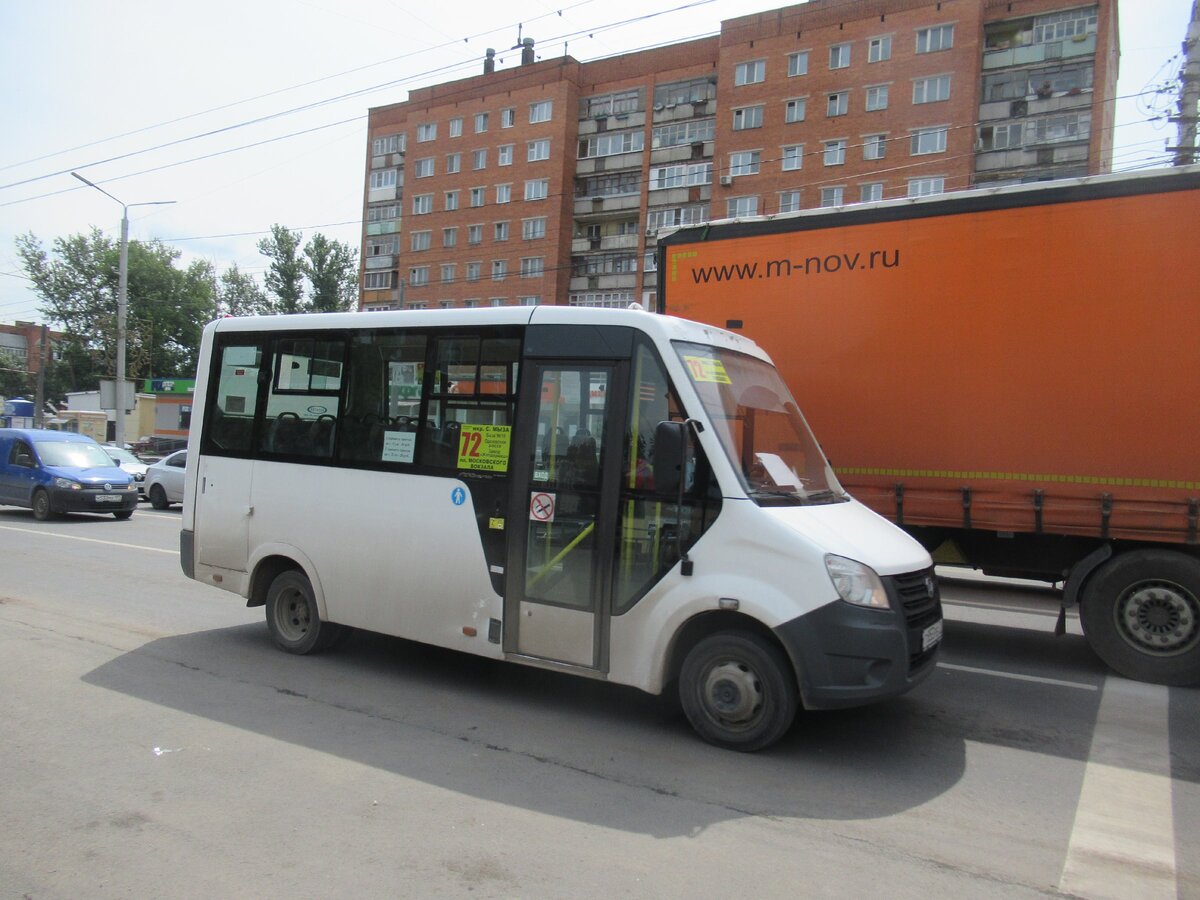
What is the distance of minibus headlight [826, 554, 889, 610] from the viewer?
4.68 metres

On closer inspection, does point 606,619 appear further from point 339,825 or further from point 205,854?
point 205,854

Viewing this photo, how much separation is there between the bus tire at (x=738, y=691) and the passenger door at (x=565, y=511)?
61cm

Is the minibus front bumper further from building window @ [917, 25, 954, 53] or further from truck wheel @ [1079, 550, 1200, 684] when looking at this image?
building window @ [917, 25, 954, 53]

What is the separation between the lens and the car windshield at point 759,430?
5.14 metres

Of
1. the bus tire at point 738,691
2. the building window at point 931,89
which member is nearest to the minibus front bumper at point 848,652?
the bus tire at point 738,691

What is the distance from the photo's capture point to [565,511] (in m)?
5.47

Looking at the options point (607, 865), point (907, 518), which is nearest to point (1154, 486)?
point (907, 518)

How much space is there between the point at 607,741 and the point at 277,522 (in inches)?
131

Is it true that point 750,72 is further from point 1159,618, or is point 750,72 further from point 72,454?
point 1159,618

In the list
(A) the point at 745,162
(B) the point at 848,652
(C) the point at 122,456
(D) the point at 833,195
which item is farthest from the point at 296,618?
(A) the point at 745,162

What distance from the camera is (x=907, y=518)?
24.4 feet

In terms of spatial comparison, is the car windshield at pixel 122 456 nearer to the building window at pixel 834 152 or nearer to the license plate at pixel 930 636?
the license plate at pixel 930 636

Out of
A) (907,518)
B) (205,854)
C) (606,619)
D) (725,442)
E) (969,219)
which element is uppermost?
(969,219)

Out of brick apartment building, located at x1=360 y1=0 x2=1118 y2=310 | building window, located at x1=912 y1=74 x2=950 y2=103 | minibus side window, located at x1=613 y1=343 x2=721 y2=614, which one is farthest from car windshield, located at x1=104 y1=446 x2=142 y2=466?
building window, located at x1=912 y1=74 x2=950 y2=103
